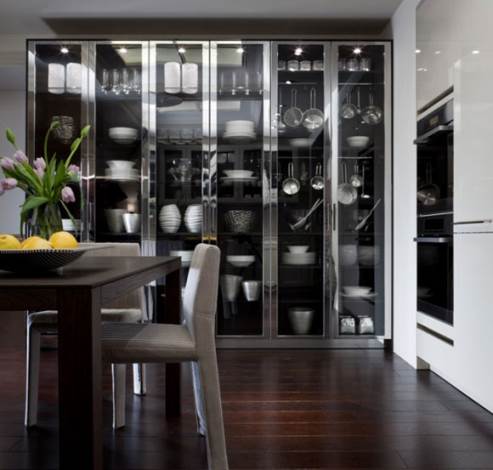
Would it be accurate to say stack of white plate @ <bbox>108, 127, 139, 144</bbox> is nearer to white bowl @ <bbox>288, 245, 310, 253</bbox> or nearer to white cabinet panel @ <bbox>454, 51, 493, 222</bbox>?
white bowl @ <bbox>288, 245, 310, 253</bbox>

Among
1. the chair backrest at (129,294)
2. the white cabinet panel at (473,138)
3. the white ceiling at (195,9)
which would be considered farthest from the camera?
the white ceiling at (195,9)

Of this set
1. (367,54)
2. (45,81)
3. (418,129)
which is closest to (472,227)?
(418,129)

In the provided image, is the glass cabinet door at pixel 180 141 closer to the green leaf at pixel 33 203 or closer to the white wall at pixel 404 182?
the white wall at pixel 404 182

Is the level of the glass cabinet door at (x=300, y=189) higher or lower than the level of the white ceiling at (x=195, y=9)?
lower

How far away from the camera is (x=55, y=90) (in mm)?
3574

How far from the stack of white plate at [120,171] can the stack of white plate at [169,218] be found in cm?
32

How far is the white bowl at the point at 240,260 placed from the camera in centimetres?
362

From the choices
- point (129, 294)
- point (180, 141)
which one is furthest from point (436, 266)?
point (180, 141)

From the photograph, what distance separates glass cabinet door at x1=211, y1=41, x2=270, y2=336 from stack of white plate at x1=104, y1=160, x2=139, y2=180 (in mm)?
631

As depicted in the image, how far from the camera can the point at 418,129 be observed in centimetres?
294

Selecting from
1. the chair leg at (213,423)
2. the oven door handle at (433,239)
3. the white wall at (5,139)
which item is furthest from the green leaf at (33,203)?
the white wall at (5,139)

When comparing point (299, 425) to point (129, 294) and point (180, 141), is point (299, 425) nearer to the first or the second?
point (129, 294)

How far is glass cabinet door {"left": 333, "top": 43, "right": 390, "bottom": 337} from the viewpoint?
3.54m

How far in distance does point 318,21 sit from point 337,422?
9.27ft
